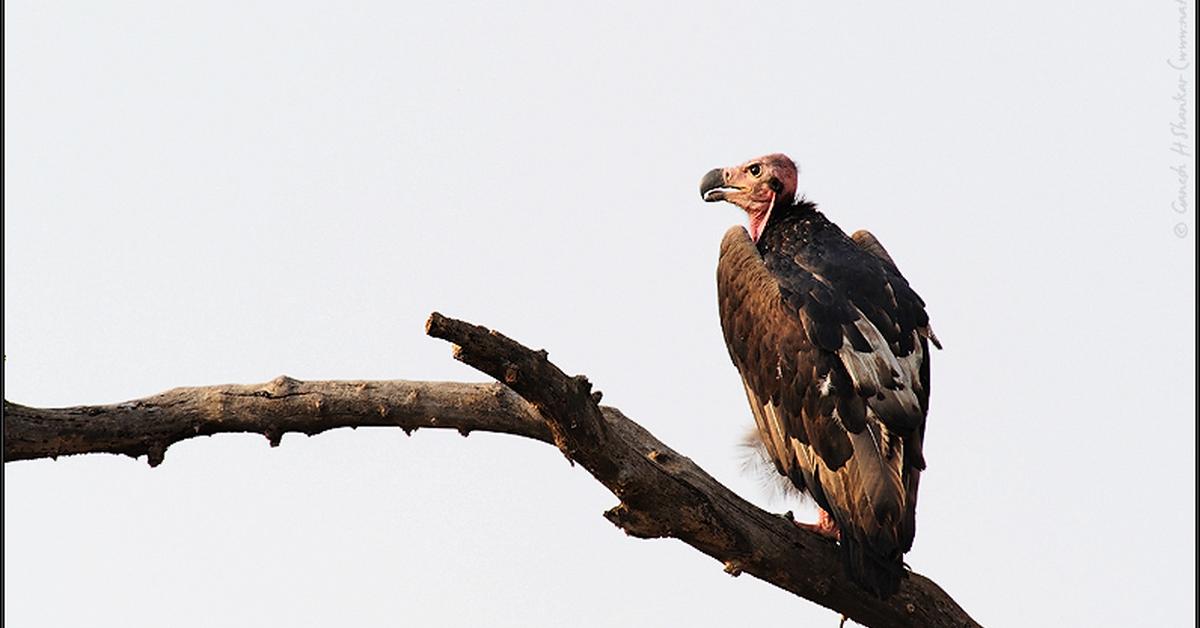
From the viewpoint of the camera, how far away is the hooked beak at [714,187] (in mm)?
11188

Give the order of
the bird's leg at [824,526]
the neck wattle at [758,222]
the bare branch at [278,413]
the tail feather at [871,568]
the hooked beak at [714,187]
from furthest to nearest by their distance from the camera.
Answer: the hooked beak at [714,187], the neck wattle at [758,222], the bird's leg at [824,526], the tail feather at [871,568], the bare branch at [278,413]

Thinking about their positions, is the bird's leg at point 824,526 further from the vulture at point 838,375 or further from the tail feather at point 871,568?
the tail feather at point 871,568

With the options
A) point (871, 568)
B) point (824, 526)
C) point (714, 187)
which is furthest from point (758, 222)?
point (871, 568)

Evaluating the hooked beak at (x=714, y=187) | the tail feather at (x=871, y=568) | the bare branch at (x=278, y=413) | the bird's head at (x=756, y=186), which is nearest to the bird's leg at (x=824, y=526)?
the tail feather at (x=871, y=568)

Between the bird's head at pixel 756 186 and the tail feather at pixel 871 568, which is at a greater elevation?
the bird's head at pixel 756 186

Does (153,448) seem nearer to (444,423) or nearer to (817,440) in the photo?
(444,423)

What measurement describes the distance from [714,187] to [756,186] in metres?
0.42

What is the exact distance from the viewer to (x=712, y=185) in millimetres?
11266

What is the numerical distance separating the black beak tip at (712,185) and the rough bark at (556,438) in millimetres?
3755

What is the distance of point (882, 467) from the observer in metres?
8.25

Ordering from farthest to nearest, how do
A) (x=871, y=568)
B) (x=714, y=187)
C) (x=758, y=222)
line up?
1. (x=714, y=187)
2. (x=758, y=222)
3. (x=871, y=568)

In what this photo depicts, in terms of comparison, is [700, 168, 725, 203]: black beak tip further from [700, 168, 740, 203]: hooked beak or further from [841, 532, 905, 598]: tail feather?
[841, 532, 905, 598]: tail feather

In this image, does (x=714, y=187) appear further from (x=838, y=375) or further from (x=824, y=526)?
(x=824, y=526)

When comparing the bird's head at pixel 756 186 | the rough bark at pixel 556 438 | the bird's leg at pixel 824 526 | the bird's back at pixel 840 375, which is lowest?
the rough bark at pixel 556 438
